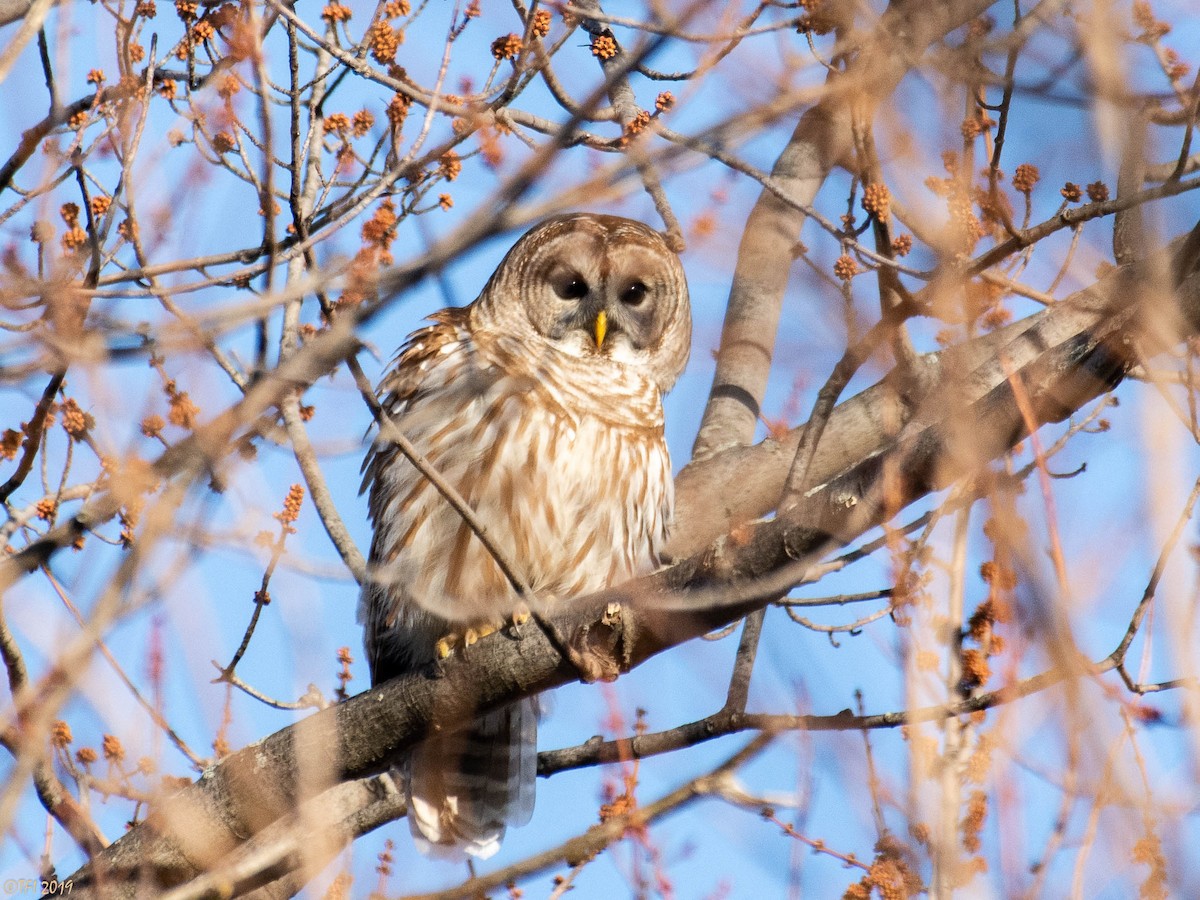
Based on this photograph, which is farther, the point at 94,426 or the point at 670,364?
the point at 670,364

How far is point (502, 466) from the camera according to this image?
5133 mm

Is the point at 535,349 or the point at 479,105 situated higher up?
the point at 535,349

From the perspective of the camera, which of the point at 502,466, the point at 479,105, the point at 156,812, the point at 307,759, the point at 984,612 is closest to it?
the point at 984,612

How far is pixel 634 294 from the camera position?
646cm

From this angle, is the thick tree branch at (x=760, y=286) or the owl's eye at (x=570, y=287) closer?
the thick tree branch at (x=760, y=286)

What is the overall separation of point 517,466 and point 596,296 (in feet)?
4.68

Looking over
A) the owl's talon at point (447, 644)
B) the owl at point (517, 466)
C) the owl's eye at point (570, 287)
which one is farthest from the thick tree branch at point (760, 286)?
the owl's talon at point (447, 644)

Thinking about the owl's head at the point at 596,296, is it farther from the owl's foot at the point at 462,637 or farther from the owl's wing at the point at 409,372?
the owl's foot at the point at 462,637

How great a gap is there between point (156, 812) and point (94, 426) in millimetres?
1318

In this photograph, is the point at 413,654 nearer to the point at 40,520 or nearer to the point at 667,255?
the point at 40,520

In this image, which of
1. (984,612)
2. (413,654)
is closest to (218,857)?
(413,654)

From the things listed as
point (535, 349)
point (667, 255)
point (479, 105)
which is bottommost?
point (479, 105)

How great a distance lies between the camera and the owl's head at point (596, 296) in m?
6.25

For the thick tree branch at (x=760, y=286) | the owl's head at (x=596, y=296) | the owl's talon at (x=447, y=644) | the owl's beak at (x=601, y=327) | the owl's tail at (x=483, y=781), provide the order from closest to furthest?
the owl's talon at (x=447, y=644) < the thick tree branch at (x=760, y=286) < the owl's tail at (x=483, y=781) < the owl's beak at (x=601, y=327) < the owl's head at (x=596, y=296)
